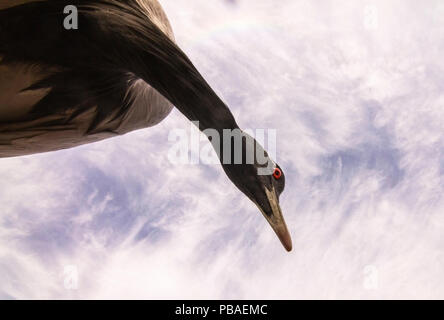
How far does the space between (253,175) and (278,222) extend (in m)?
0.25

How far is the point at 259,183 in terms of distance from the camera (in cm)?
190

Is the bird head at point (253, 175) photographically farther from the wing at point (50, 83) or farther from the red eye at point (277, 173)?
the wing at point (50, 83)

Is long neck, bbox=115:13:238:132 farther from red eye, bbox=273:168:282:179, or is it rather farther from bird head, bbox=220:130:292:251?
red eye, bbox=273:168:282:179

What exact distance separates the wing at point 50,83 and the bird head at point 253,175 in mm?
759

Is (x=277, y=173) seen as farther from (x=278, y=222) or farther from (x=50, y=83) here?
(x=50, y=83)

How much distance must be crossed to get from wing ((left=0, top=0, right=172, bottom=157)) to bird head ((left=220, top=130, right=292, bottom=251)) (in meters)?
0.76

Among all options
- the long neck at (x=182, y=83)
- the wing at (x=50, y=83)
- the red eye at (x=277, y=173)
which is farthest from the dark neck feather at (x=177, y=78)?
the red eye at (x=277, y=173)

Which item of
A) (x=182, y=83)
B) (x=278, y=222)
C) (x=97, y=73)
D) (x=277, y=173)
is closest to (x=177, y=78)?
(x=182, y=83)

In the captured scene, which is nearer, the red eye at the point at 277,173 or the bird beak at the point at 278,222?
the bird beak at the point at 278,222

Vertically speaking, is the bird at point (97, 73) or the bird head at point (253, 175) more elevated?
the bird at point (97, 73)

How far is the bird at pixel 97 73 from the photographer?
190 centimetres

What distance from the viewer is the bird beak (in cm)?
188

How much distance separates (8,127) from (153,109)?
919 millimetres

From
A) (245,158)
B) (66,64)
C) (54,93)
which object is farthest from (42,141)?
(245,158)
